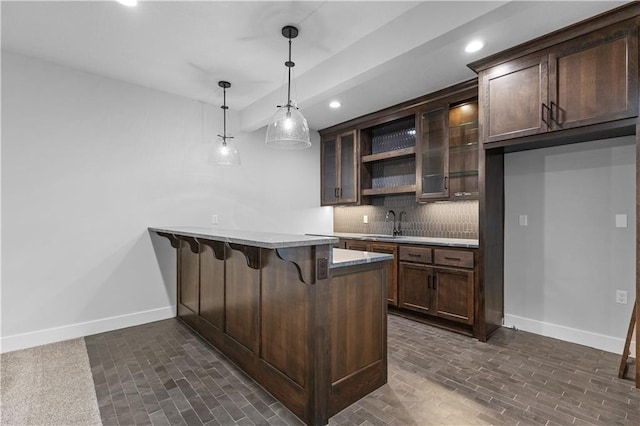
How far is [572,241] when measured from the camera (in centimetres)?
300

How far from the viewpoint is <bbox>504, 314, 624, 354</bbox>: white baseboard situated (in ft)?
9.04

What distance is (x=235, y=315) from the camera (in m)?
2.61

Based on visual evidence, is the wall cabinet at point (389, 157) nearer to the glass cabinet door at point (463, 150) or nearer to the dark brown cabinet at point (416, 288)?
the glass cabinet door at point (463, 150)

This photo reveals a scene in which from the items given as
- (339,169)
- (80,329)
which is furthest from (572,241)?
(80,329)

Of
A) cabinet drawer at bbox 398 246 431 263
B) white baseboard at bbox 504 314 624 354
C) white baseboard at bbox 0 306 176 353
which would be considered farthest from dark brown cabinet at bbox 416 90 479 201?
white baseboard at bbox 0 306 176 353

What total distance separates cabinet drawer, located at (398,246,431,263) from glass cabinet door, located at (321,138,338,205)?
1685 mm

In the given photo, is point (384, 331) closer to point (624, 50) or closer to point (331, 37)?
point (331, 37)

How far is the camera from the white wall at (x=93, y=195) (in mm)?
2961

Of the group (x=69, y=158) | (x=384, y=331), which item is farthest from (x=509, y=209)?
(x=69, y=158)

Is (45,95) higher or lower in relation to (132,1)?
lower

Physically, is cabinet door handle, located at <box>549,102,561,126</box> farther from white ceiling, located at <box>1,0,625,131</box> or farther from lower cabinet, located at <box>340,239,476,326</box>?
lower cabinet, located at <box>340,239,476,326</box>

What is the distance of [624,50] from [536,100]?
1.88 ft

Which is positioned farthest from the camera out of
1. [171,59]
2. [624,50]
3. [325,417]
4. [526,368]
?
[171,59]

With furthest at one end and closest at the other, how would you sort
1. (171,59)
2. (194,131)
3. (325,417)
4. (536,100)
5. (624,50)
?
(194,131) < (171,59) < (536,100) < (624,50) < (325,417)
